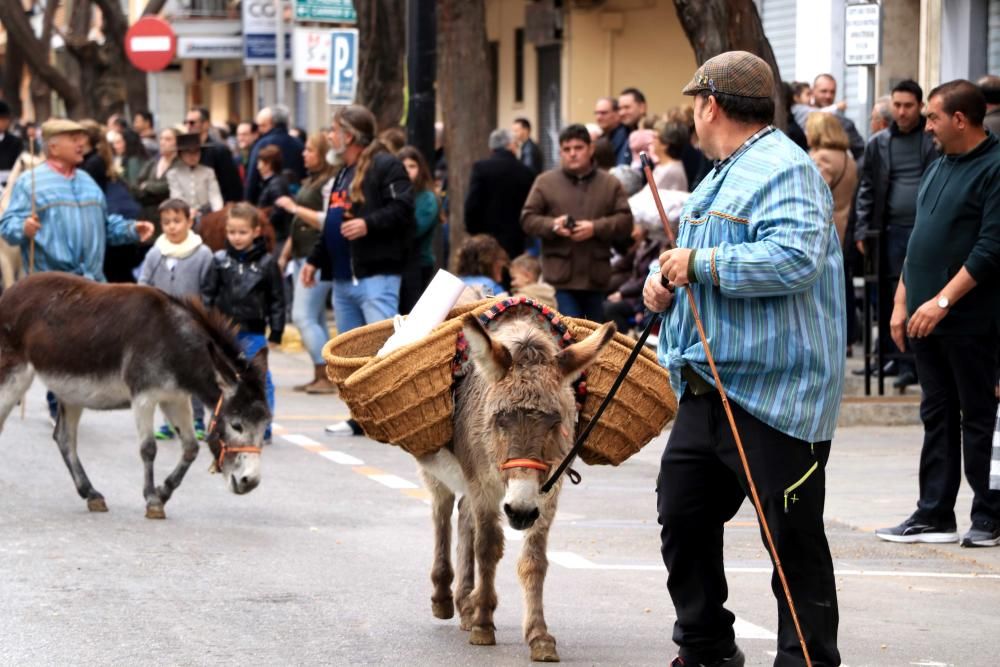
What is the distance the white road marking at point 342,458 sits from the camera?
12.8 m

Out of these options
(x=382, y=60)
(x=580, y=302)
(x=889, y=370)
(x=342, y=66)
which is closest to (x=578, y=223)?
(x=580, y=302)

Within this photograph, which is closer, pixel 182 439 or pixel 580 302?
pixel 182 439

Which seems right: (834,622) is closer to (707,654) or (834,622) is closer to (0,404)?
(707,654)

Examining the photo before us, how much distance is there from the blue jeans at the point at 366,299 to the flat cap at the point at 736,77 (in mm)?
7949

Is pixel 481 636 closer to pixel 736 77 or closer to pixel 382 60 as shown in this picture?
pixel 736 77

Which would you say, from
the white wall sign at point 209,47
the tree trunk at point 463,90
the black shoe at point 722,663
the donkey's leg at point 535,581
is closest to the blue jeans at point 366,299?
the tree trunk at point 463,90

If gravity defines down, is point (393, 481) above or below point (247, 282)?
below

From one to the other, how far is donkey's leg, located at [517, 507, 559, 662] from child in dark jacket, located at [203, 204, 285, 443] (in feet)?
20.3

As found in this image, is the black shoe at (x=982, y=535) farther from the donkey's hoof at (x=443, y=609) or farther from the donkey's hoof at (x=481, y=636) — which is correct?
the donkey's hoof at (x=481, y=636)

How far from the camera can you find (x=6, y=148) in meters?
19.6

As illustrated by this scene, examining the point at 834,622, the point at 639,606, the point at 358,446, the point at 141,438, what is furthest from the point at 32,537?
the point at 834,622

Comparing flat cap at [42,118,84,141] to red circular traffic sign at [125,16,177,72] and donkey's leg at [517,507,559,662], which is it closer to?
donkey's leg at [517,507,559,662]

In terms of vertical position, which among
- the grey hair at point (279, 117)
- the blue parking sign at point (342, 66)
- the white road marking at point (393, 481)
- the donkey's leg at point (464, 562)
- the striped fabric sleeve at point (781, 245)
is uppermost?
the blue parking sign at point (342, 66)

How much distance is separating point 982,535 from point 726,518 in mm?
3601
